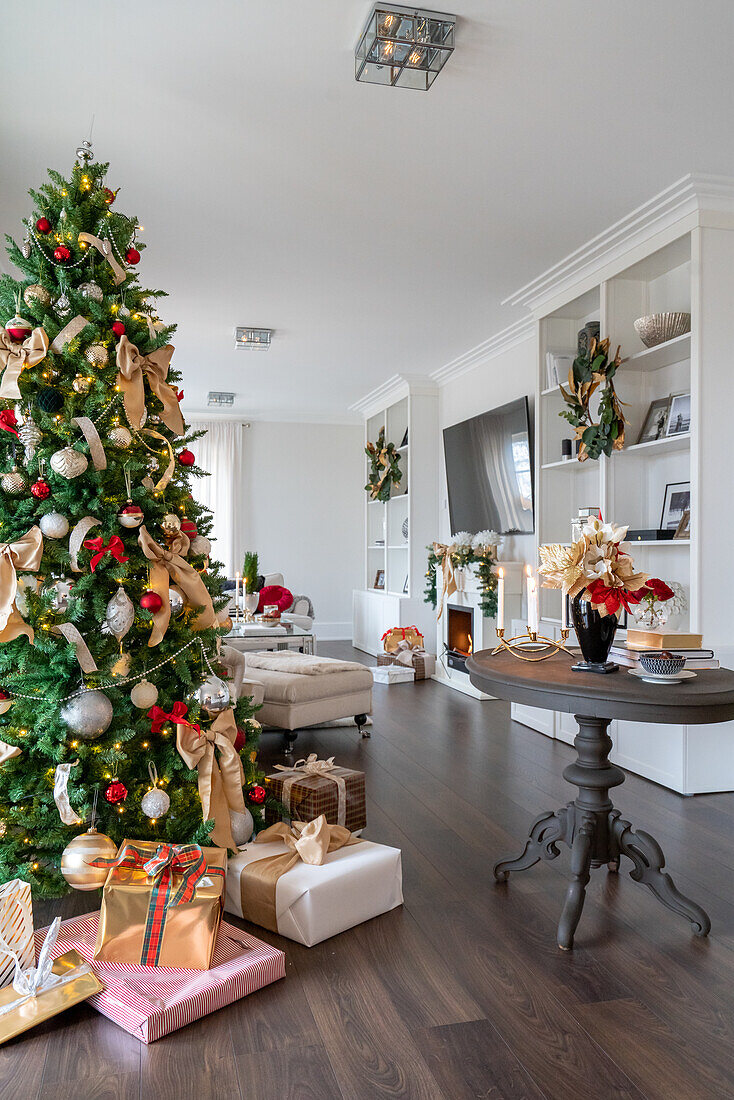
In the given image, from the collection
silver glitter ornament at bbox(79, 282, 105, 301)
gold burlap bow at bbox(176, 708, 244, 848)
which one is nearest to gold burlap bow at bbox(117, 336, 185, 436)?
silver glitter ornament at bbox(79, 282, 105, 301)

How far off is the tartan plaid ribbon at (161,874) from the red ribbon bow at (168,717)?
1.09 ft

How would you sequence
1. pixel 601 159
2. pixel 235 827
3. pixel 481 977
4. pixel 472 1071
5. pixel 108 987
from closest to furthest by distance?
pixel 472 1071
pixel 108 987
pixel 481 977
pixel 235 827
pixel 601 159

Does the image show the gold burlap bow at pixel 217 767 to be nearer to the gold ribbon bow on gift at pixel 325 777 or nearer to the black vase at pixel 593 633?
the gold ribbon bow on gift at pixel 325 777

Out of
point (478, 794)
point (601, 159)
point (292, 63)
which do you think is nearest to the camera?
point (292, 63)

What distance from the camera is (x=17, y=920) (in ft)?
6.39

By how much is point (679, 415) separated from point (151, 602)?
287cm

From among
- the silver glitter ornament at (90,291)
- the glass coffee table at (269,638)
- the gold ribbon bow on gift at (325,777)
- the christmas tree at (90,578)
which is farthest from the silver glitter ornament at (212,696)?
the glass coffee table at (269,638)

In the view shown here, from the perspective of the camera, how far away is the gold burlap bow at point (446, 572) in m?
6.32

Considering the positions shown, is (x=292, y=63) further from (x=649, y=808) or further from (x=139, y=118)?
(x=649, y=808)

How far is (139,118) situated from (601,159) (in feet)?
6.13

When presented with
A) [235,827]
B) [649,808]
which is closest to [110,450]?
[235,827]

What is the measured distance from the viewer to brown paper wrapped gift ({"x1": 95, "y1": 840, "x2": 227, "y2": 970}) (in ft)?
6.46

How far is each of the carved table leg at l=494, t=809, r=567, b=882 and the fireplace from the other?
3.57m

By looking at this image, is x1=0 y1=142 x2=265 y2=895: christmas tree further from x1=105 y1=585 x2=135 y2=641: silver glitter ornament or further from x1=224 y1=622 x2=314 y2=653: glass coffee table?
x1=224 y1=622 x2=314 y2=653: glass coffee table
